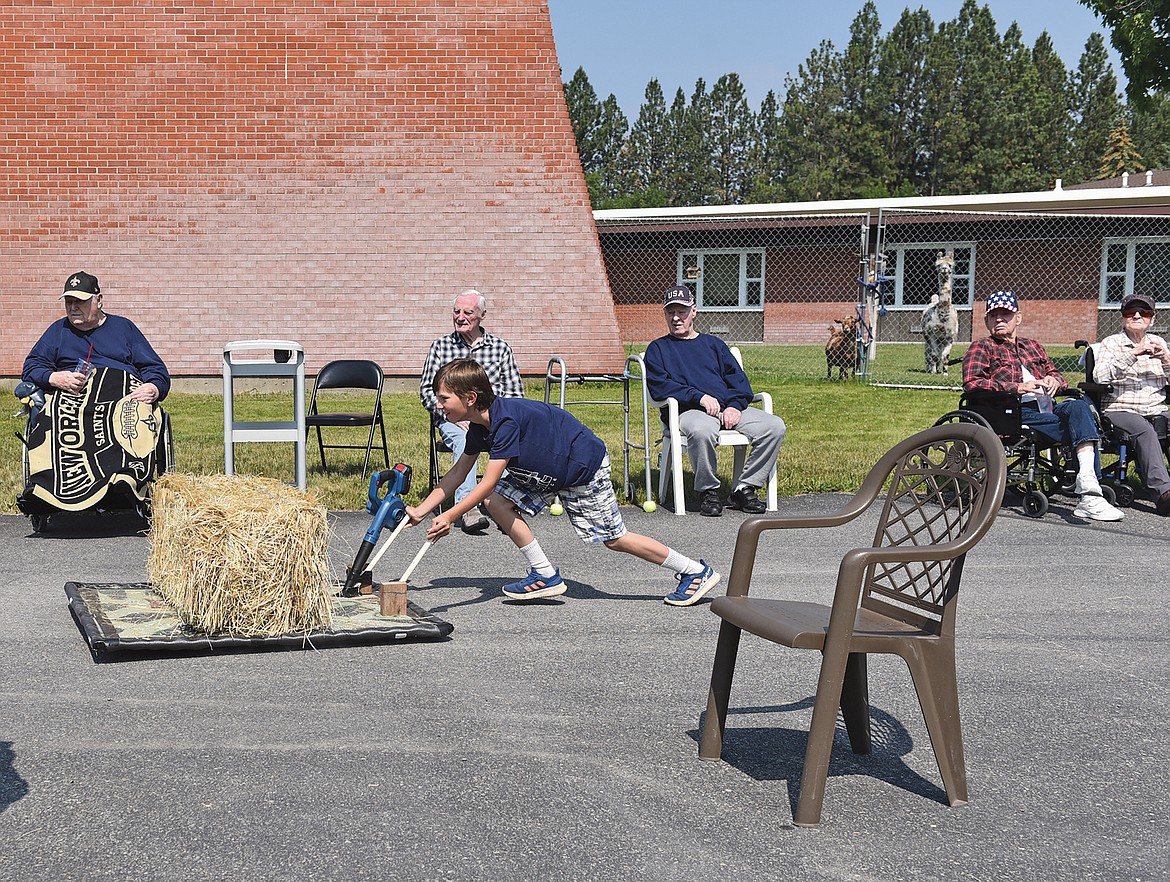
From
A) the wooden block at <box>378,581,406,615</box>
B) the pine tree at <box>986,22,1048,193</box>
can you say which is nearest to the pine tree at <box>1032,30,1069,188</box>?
the pine tree at <box>986,22,1048,193</box>

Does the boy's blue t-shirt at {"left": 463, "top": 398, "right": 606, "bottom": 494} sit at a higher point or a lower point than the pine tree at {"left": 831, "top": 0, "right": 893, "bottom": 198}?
lower

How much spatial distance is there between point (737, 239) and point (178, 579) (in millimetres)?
29689

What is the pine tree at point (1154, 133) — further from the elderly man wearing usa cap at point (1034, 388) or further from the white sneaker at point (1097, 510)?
the white sneaker at point (1097, 510)

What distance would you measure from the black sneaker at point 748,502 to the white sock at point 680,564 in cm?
308

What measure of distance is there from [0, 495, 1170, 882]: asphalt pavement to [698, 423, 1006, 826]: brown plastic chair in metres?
0.17

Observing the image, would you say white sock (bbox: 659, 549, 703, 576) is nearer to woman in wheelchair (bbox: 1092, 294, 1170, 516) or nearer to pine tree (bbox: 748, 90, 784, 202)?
woman in wheelchair (bbox: 1092, 294, 1170, 516)

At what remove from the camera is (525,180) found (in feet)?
59.4

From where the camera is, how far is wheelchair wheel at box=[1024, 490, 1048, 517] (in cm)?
947

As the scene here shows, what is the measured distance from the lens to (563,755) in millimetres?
4438

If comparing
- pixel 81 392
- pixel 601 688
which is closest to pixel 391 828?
pixel 601 688

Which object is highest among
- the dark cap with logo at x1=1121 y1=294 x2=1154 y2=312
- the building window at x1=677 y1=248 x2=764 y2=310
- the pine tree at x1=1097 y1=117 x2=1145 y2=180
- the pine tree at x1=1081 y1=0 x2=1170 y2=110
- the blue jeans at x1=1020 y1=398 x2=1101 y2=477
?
the pine tree at x1=1097 y1=117 x2=1145 y2=180

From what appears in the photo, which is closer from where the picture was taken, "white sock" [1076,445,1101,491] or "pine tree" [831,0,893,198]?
"white sock" [1076,445,1101,491]

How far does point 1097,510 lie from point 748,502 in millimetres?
2515

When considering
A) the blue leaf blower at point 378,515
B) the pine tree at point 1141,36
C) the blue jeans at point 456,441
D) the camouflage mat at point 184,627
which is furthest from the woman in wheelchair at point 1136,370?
the pine tree at point 1141,36
